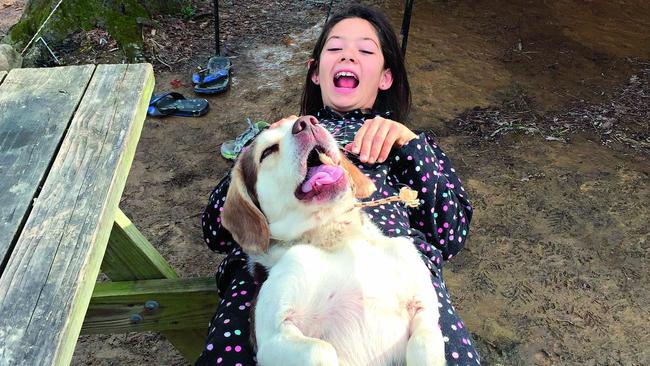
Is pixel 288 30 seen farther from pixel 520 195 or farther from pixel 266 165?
pixel 266 165

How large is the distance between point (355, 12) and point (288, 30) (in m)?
4.23

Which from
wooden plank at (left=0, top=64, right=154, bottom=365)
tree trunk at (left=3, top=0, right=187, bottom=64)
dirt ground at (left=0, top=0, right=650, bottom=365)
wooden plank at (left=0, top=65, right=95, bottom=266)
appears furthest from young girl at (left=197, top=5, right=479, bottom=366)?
tree trunk at (left=3, top=0, right=187, bottom=64)

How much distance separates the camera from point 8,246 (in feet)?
5.29

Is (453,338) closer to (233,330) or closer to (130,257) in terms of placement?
(233,330)

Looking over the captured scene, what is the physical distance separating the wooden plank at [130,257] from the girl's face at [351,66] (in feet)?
3.83

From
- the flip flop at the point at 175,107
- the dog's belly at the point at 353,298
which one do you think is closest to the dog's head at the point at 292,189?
the dog's belly at the point at 353,298

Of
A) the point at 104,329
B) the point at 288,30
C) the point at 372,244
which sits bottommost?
the point at 288,30

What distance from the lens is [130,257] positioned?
251cm

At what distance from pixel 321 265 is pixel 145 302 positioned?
93 cm

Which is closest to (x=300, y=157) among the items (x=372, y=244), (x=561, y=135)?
(x=372, y=244)

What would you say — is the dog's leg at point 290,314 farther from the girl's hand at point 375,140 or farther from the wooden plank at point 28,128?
the wooden plank at point 28,128

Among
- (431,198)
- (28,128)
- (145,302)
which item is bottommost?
(145,302)

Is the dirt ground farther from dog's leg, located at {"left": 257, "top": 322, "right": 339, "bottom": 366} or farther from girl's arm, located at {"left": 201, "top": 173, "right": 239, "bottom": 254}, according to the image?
dog's leg, located at {"left": 257, "top": 322, "right": 339, "bottom": 366}

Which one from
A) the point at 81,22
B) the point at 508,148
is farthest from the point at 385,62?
the point at 81,22
